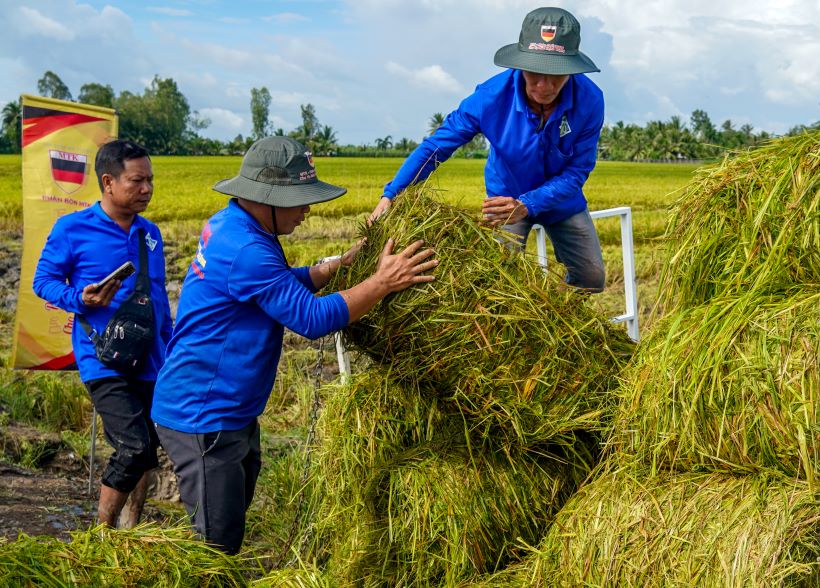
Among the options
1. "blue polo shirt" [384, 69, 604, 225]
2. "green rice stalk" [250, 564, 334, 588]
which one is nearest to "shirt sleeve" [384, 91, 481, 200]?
"blue polo shirt" [384, 69, 604, 225]

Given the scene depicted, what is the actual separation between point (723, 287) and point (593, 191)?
80.2 ft

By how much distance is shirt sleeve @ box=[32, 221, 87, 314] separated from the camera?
14.6 ft

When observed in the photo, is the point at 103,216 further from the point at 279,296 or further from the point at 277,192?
the point at 279,296

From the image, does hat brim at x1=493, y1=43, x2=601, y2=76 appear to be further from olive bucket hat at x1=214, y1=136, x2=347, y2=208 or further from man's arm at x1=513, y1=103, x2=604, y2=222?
olive bucket hat at x1=214, y1=136, x2=347, y2=208

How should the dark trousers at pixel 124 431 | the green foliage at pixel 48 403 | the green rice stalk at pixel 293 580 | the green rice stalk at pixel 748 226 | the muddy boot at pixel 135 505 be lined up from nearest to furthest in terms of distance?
1. the green rice stalk at pixel 748 226
2. the green rice stalk at pixel 293 580
3. the dark trousers at pixel 124 431
4. the muddy boot at pixel 135 505
5. the green foliage at pixel 48 403

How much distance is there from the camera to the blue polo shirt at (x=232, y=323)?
3.36 metres

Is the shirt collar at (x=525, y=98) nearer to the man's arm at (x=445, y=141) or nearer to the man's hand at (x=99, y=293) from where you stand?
the man's arm at (x=445, y=141)

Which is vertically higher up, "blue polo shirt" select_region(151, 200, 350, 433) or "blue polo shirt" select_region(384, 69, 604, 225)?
"blue polo shirt" select_region(384, 69, 604, 225)

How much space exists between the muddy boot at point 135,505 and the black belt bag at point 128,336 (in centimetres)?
73

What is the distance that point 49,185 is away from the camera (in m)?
6.23

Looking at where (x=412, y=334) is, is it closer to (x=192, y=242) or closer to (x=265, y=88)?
(x=192, y=242)

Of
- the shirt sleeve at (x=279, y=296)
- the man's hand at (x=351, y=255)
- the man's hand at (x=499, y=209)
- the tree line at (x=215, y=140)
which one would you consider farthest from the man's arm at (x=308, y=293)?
the tree line at (x=215, y=140)

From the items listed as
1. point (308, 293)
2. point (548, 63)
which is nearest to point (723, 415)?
point (308, 293)

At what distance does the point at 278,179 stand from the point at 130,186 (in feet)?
4.28
